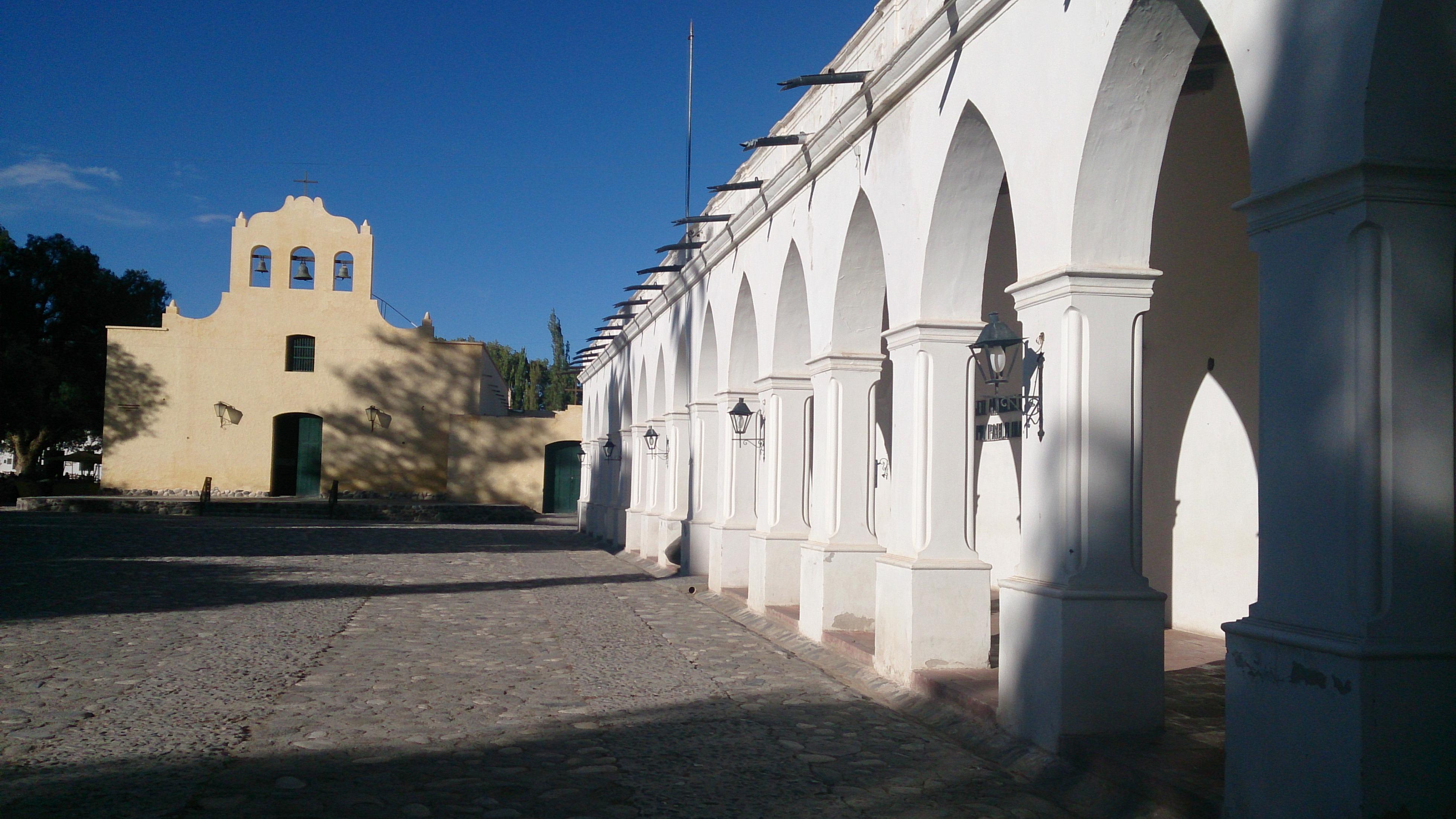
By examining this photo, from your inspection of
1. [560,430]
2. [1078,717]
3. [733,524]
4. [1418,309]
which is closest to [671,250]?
[733,524]

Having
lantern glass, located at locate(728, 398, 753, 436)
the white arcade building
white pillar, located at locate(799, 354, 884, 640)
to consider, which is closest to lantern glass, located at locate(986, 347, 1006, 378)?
the white arcade building

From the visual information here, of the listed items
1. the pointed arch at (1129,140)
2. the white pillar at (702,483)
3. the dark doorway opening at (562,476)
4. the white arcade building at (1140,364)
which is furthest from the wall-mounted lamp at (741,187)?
the dark doorway opening at (562,476)

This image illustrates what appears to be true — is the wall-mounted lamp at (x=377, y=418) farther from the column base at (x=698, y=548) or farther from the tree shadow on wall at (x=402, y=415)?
the column base at (x=698, y=548)

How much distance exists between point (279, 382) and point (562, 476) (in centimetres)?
981

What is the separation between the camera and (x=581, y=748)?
644cm

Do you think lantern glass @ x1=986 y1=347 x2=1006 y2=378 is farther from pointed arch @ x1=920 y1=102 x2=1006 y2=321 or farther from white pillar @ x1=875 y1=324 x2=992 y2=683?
pointed arch @ x1=920 y1=102 x2=1006 y2=321

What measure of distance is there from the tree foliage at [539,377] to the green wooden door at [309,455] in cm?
3142

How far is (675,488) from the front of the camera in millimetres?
19484

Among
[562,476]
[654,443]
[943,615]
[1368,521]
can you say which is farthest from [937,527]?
[562,476]

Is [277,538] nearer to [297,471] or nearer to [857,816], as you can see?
[297,471]

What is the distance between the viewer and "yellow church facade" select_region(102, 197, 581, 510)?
35.0 meters

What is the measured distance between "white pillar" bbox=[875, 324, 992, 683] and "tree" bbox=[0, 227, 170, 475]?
37.4 metres

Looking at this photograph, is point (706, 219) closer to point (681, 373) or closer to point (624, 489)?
point (681, 373)

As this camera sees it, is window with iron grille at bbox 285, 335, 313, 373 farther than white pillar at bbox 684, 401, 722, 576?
Yes
